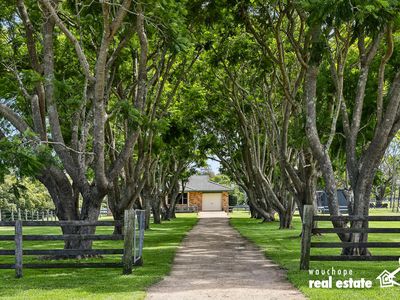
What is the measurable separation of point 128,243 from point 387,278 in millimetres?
5576

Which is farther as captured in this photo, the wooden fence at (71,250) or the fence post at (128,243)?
the fence post at (128,243)

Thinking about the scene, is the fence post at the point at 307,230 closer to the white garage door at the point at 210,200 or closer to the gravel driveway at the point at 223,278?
the gravel driveway at the point at 223,278

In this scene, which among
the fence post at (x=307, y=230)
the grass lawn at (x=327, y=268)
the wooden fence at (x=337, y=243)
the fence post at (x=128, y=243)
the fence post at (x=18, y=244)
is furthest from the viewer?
the fence post at (x=307, y=230)

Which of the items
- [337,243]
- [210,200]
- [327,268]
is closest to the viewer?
[337,243]

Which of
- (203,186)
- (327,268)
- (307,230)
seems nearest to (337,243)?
(307,230)

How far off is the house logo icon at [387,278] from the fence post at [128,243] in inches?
211

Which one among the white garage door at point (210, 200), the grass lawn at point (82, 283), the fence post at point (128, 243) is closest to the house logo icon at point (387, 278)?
the grass lawn at point (82, 283)

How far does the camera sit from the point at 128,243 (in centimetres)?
1305

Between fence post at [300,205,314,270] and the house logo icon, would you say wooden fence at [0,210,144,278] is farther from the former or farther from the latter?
the house logo icon

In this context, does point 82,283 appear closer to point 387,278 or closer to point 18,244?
point 18,244

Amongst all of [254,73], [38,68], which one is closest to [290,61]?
[254,73]

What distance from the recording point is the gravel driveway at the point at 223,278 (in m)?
10.4

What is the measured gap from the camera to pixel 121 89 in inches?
818

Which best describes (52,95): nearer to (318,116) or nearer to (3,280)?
(3,280)
